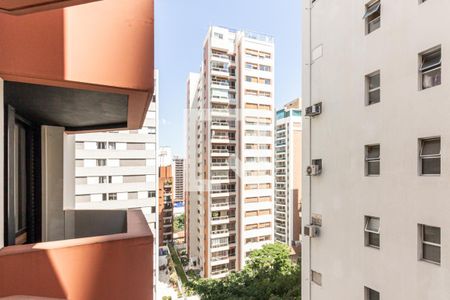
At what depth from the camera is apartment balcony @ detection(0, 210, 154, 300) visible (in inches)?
62.0

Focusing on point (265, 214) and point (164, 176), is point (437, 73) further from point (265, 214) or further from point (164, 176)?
point (164, 176)

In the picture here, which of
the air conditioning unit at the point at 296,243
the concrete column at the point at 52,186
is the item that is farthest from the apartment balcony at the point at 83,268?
the air conditioning unit at the point at 296,243

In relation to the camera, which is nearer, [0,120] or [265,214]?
[0,120]

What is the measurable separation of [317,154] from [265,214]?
17761 millimetres

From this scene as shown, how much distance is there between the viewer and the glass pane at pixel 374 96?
14.8 ft

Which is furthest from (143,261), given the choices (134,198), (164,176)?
(164,176)

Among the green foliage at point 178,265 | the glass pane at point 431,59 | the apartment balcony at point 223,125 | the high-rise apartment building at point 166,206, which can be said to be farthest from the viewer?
the high-rise apartment building at point 166,206

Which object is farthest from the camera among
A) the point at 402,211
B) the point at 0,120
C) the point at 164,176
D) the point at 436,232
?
the point at 164,176

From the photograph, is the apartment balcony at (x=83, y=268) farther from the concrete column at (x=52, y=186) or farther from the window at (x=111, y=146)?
the window at (x=111, y=146)

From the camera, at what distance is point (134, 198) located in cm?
1900

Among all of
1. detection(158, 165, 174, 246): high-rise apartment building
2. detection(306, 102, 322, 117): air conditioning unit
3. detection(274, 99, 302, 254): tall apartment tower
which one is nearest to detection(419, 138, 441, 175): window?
detection(306, 102, 322, 117): air conditioning unit

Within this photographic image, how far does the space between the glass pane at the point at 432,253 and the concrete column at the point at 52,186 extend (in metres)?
5.03

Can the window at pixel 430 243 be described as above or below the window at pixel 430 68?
below

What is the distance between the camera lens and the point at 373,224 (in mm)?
4500
